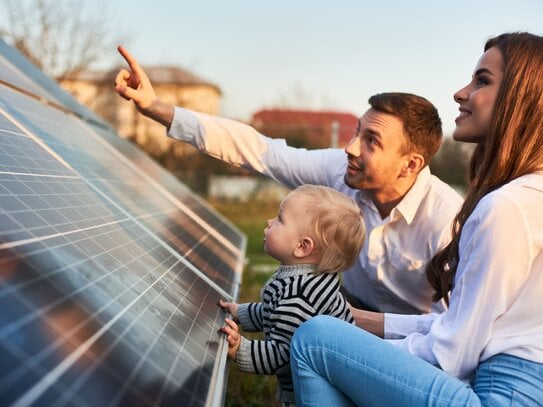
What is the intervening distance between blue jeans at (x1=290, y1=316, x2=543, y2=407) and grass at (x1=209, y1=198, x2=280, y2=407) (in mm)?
1582

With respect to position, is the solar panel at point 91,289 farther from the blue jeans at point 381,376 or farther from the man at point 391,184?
the man at point 391,184

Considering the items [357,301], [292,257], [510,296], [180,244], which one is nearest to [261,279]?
[357,301]

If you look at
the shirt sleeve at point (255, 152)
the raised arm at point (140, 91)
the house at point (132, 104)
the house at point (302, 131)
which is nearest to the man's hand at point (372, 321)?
the shirt sleeve at point (255, 152)

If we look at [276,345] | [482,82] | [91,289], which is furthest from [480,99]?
[91,289]

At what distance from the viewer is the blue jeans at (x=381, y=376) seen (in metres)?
2.01

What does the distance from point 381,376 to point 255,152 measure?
7.72 feet

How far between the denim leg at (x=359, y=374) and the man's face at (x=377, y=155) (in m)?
1.62

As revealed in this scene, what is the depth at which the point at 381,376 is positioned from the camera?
6.89 feet

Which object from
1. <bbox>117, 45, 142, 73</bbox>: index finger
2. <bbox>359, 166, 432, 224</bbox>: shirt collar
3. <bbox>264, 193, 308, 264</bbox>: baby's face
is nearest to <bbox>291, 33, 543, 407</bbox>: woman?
<bbox>264, 193, 308, 264</bbox>: baby's face

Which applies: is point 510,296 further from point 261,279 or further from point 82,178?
point 261,279

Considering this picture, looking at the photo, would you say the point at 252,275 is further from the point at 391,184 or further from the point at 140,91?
the point at 140,91

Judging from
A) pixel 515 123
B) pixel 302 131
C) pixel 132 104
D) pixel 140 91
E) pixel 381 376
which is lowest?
pixel 302 131

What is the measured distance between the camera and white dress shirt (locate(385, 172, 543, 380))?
80.0 inches

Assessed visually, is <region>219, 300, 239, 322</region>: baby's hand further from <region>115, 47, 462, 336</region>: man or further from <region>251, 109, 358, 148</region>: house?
<region>251, 109, 358, 148</region>: house
